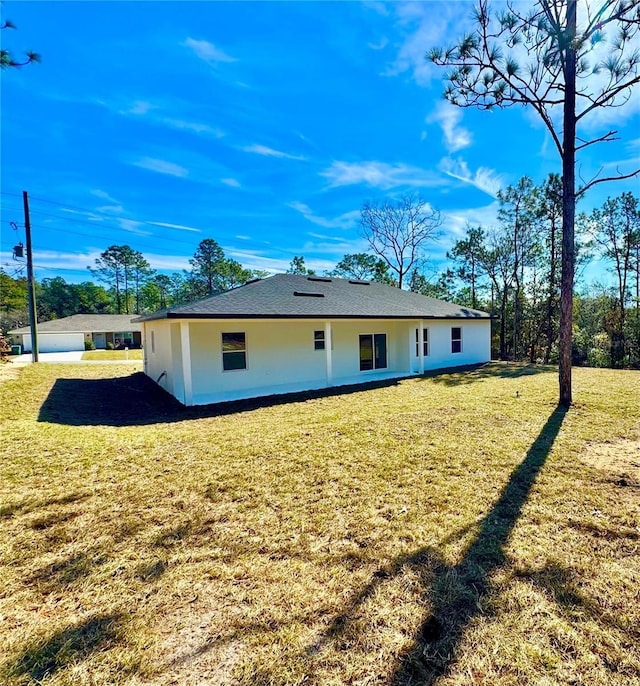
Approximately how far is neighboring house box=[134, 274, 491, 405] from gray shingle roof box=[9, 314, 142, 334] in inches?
940

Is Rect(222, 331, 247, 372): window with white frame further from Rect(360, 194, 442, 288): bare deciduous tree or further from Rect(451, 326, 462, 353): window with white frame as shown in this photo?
Rect(360, 194, 442, 288): bare deciduous tree

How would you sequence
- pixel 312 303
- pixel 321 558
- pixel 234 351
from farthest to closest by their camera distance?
pixel 312 303, pixel 234 351, pixel 321 558

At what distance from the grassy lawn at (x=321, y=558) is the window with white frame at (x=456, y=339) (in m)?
10.3

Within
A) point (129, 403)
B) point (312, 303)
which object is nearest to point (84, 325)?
point (129, 403)

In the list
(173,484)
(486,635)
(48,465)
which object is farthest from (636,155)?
(48,465)

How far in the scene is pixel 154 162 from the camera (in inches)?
737

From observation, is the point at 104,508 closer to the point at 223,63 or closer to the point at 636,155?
the point at 223,63

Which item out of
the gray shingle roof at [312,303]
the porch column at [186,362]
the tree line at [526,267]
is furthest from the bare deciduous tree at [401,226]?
the porch column at [186,362]

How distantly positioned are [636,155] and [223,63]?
10.8 m

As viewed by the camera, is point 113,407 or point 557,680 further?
Answer: point 113,407

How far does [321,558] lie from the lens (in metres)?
2.69

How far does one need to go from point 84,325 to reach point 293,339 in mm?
32269

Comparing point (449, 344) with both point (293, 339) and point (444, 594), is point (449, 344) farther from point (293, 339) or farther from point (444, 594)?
point (444, 594)

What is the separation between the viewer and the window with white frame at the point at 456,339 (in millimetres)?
16062
